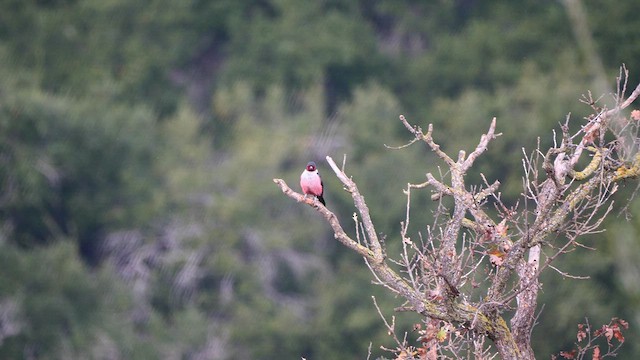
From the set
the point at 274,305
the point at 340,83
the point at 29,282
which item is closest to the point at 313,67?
the point at 340,83

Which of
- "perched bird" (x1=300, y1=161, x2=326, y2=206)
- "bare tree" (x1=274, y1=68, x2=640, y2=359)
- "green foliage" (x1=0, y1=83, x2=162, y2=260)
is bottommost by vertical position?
"green foliage" (x1=0, y1=83, x2=162, y2=260)

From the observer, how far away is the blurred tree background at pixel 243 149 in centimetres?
3042

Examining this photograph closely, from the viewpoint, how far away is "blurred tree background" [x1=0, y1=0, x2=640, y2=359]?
30422 millimetres

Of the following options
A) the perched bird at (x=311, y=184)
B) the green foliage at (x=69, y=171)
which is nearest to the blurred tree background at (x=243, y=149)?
the green foliage at (x=69, y=171)

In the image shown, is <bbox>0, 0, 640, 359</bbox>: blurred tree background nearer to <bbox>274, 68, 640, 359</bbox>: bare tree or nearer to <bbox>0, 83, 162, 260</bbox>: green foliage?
<bbox>0, 83, 162, 260</bbox>: green foliage

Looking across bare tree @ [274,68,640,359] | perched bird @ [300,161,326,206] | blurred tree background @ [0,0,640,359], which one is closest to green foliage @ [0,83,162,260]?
blurred tree background @ [0,0,640,359]

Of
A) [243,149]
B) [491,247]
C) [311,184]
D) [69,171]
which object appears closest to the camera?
[491,247]

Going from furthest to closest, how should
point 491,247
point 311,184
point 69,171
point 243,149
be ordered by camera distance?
1. point 243,149
2. point 69,171
3. point 311,184
4. point 491,247

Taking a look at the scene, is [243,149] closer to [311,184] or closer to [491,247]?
[311,184]

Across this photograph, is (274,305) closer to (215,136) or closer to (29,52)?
(215,136)

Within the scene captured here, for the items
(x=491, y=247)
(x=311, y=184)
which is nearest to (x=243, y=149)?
(x=311, y=184)

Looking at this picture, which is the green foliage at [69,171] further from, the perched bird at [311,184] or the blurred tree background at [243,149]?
the perched bird at [311,184]

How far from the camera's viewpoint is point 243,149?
116ft

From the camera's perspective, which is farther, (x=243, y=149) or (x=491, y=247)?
(x=243, y=149)
